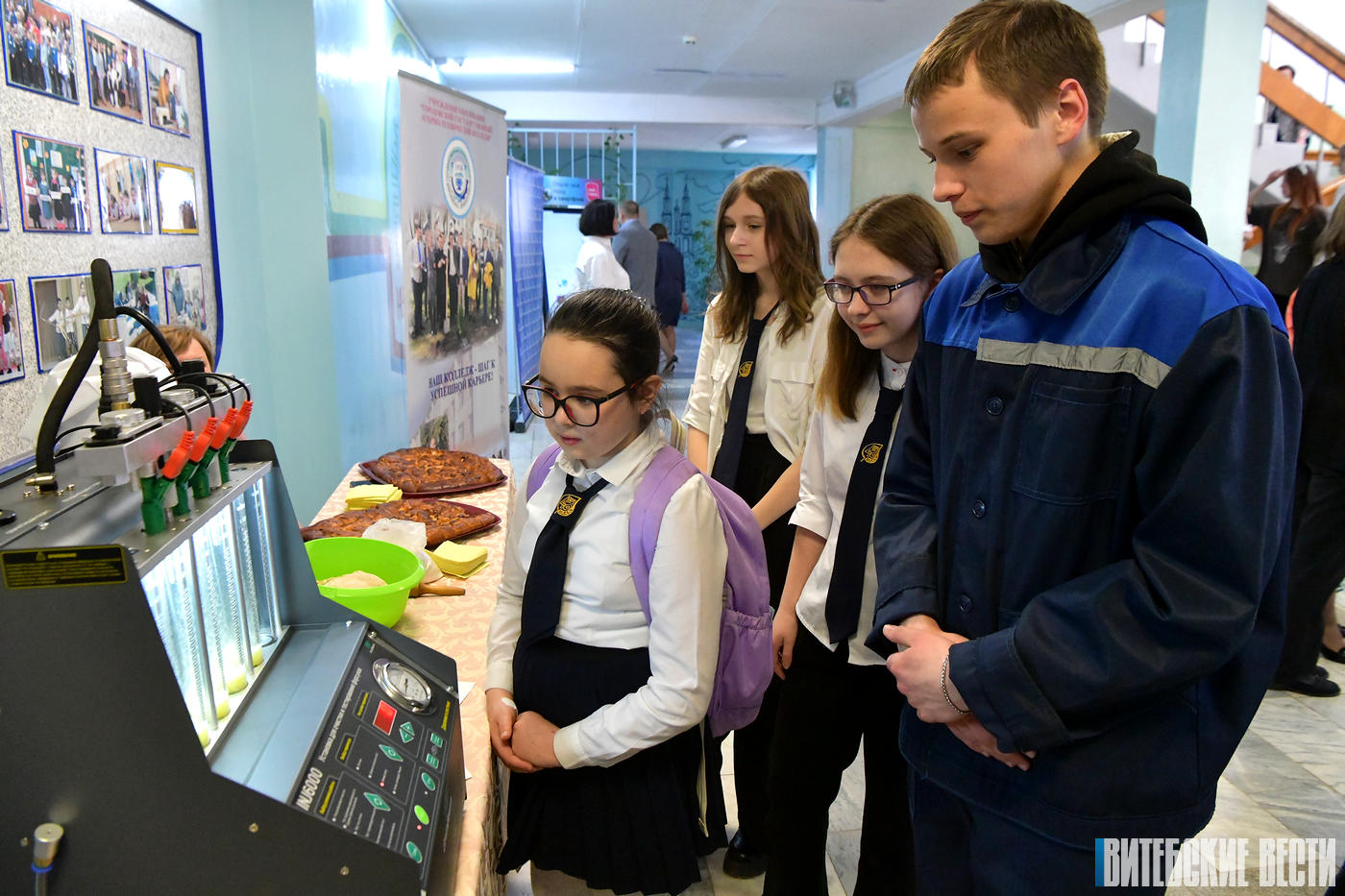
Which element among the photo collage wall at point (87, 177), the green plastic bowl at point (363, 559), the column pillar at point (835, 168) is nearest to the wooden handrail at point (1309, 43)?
the column pillar at point (835, 168)

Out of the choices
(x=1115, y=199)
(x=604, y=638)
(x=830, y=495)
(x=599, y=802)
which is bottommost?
(x=599, y=802)

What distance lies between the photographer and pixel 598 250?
6523 mm

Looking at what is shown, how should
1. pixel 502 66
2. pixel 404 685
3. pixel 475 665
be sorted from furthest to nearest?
pixel 502 66, pixel 475 665, pixel 404 685

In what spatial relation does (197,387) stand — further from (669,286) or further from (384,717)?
(669,286)

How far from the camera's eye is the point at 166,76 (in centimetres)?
237

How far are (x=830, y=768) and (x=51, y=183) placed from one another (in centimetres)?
186

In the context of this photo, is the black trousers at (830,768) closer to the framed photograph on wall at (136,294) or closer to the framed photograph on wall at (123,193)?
the framed photograph on wall at (136,294)

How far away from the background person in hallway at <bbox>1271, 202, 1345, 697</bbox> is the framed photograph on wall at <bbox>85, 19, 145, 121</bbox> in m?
3.28

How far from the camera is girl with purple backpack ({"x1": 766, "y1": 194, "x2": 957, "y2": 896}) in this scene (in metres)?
1.48

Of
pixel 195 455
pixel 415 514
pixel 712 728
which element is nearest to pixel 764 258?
pixel 415 514

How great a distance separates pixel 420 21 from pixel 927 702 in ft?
20.7

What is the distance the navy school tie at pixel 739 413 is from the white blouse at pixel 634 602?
79cm

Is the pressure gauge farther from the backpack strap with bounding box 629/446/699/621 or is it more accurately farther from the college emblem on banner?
the college emblem on banner

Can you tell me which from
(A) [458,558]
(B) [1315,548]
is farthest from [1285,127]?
(A) [458,558]
